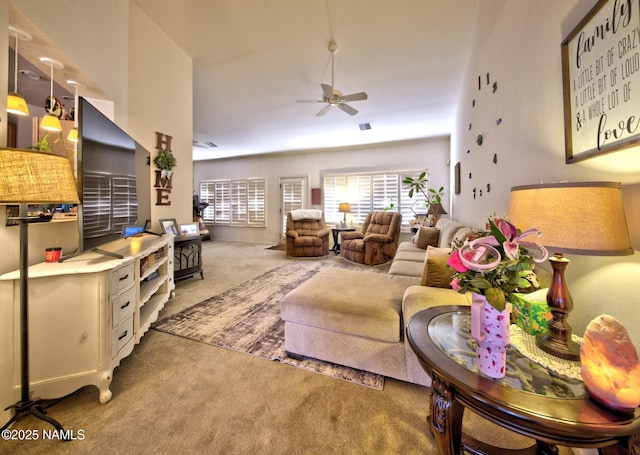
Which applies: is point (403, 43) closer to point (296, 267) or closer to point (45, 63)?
point (45, 63)

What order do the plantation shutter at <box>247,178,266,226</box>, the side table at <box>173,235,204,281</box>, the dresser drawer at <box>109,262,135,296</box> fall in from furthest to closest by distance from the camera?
the plantation shutter at <box>247,178,266,226</box>, the side table at <box>173,235,204,281</box>, the dresser drawer at <box>109,262,135,296</box>

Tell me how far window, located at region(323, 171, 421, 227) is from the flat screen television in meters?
4.84

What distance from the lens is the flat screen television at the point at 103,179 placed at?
1.42 meters

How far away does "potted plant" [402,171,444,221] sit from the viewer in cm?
544

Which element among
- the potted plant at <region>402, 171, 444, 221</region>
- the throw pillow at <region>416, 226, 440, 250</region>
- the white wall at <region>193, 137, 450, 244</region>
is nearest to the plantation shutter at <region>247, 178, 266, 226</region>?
the white wall at <region>193, 137, 450, 244</region>

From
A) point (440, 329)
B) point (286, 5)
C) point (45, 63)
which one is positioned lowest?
point (440, 329)

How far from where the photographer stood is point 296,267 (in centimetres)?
441

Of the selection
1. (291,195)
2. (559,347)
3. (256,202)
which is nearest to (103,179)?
(559,347)

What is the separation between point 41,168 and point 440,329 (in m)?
1.83

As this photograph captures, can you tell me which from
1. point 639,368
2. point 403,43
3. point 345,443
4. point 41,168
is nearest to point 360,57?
point 403,43

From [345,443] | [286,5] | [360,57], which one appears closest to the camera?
[345,443]

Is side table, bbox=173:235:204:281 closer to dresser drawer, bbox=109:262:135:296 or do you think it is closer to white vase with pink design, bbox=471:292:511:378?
dresser drawer, bbox=109:262:135:296

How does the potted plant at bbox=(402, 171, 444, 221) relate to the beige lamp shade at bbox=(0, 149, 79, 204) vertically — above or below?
above

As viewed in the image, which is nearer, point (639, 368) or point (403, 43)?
point (639, 368)
